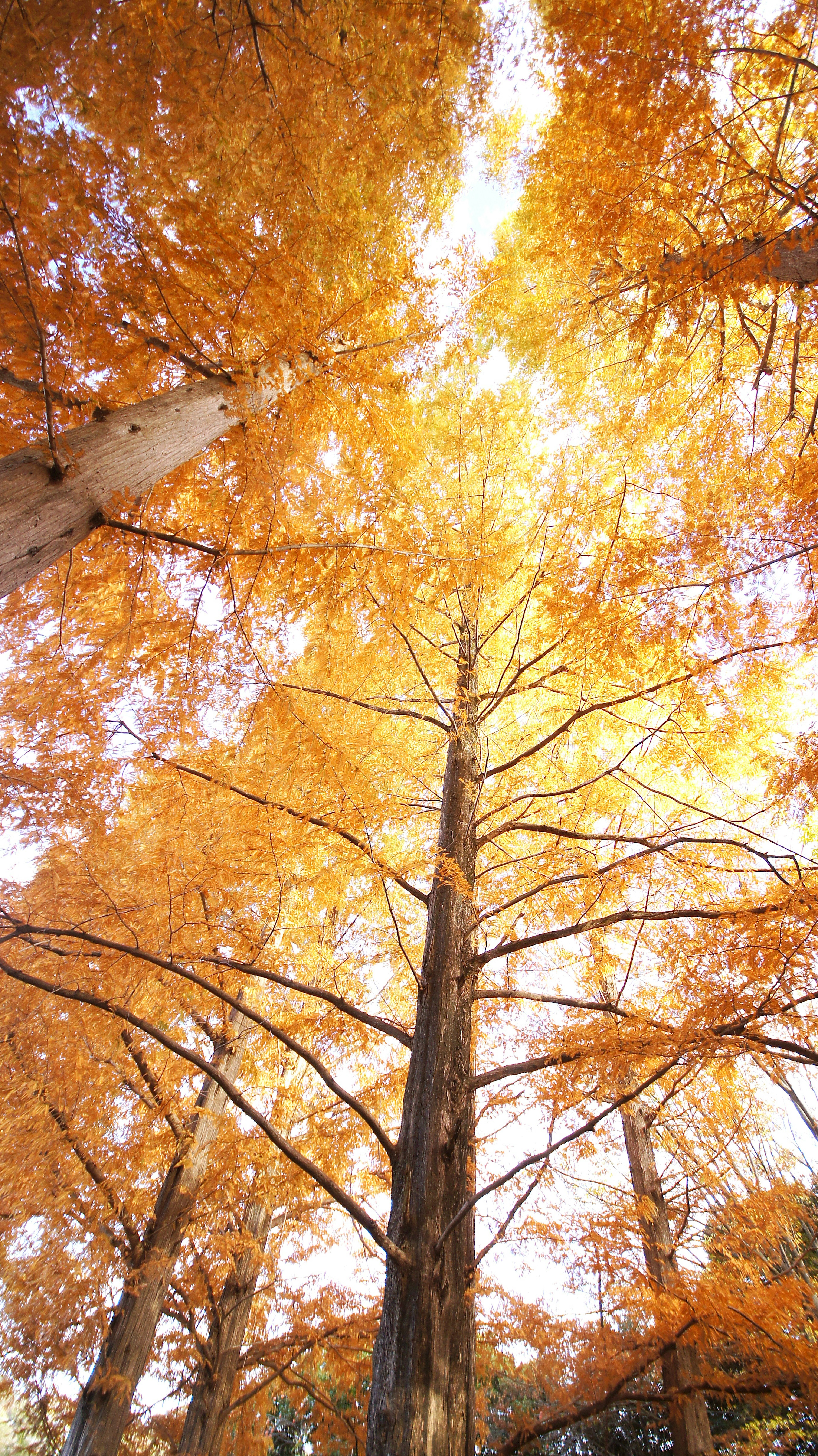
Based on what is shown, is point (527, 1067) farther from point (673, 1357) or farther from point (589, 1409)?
point (673, 1357)

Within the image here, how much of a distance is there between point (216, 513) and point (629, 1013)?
4086 millimetres

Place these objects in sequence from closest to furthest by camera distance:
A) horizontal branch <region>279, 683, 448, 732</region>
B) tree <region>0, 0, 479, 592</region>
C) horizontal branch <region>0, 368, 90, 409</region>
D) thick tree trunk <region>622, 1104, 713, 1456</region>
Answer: tree <region>0, 0, 479, 592</region> → horizontal branch <region>0, 368, 90, 409</region> → horizontal branch <region>279, 683, 448, 732</region> → thick tree trunk <region>622, 1104, 713, 1456</region>

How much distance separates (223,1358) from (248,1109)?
4.77 m

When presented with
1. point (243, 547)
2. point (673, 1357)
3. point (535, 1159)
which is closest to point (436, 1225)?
point (535, 1159)

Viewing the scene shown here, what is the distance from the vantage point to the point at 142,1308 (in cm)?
401

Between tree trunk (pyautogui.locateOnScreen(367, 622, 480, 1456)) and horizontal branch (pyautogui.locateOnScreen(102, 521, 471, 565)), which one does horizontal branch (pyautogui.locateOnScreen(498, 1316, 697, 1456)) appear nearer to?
tree trunk (pyautogui.locateOnScreen(367, 622, 480, 1456))

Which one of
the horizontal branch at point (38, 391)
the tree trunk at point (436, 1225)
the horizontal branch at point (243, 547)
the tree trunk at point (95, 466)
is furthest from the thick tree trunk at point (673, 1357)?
the horizontal branch at point (38, 391)

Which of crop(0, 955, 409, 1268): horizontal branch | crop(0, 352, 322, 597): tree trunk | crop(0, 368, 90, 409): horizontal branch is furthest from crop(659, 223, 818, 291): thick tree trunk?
crop(0, 955, 409, 1268): horizontal branch

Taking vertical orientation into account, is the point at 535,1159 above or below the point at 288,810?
below

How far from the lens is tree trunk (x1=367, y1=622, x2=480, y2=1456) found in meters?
1.93

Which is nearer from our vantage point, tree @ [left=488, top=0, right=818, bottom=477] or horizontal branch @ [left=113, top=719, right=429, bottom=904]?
tree @ [left=488, top=0, right=818, bottom=477]

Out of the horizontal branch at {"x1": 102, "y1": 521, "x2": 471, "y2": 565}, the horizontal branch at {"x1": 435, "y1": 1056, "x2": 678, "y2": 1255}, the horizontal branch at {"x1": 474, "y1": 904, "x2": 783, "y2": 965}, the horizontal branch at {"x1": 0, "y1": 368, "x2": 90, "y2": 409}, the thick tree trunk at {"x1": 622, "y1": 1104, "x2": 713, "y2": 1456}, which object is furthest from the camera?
the thick tree trunk at {"x1": 622, "y1": 1104, "x2": 713, "y2": 1456}

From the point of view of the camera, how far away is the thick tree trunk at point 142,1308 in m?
3.68

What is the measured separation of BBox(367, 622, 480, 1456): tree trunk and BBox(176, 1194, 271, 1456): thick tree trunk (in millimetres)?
3038
